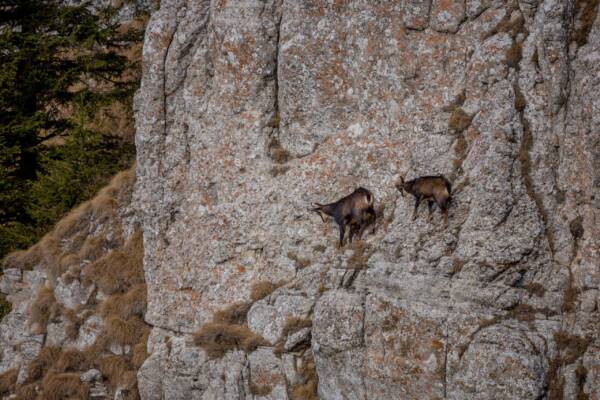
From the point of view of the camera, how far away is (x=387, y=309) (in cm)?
1484

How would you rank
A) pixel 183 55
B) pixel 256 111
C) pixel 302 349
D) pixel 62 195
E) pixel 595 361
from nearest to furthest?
1. pixel 595 361
2. pixel 302 349
3. pixel 256 111
4. pixel 183 55
5. pixel 62 195

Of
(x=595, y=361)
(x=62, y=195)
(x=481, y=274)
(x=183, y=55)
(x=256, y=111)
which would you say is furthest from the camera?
(x=62, y=195)

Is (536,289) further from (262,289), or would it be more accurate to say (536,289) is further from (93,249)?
(93,249)

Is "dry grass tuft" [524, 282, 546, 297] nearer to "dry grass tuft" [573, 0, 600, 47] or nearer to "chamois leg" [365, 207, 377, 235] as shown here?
"chamois leg" [365, 207, 377, 235]

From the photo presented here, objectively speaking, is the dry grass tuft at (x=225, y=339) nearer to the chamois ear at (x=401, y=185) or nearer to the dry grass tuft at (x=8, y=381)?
the chamois ear at (x=401, y=185)

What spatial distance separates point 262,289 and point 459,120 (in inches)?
247

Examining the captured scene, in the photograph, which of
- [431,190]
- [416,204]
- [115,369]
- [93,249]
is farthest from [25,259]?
[431,190]

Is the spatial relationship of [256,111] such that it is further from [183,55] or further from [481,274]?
[481,274]

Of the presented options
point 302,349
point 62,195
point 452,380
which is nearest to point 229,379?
point 302,349

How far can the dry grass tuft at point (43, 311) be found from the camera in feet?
69.2

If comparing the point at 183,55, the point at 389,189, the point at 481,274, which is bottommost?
the point at 481,274

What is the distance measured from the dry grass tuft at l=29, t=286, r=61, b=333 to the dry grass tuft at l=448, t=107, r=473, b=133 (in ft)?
42.6

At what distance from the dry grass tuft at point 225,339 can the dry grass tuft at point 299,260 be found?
1.99 meters

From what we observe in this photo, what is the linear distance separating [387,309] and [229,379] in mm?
4466
